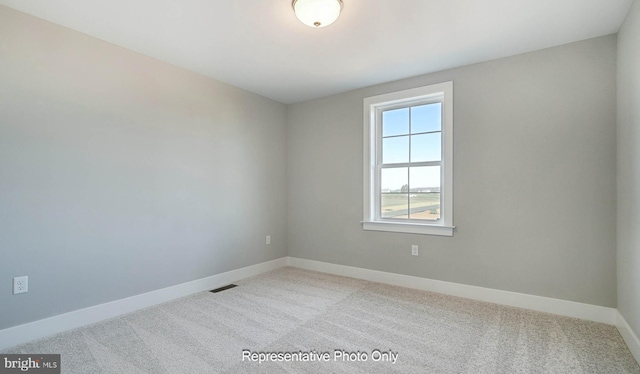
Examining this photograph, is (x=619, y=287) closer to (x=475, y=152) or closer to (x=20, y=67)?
(x=475, y=152)

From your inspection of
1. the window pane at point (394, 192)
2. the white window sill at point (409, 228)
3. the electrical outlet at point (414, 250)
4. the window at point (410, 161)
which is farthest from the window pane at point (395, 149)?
the electrical outlet at point (414, 250)

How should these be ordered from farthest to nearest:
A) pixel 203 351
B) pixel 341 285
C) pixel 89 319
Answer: pixel 341 285
pixel 89 319
pixel 203 351

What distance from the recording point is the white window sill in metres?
3.16

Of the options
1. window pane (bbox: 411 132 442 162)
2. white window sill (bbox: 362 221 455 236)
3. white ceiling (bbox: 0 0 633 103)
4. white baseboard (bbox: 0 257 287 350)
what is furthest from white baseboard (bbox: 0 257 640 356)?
white ceiling (bbox: 0 0 633 103)

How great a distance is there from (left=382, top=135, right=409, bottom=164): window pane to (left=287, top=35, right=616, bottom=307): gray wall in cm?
58

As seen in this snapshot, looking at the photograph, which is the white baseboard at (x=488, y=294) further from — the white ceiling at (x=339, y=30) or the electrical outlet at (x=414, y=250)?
the white ceiling at (x=339, y=30)

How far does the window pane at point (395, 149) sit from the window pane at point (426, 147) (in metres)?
0.09

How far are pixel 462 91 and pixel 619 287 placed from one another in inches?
84.2

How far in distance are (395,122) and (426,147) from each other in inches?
20.6

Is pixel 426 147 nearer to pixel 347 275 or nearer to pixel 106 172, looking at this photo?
pixel 347 275

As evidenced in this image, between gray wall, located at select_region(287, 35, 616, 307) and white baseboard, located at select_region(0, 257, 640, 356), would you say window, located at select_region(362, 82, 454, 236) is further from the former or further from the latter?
white baseboard, located at select_region(0, 257, 640, 356)

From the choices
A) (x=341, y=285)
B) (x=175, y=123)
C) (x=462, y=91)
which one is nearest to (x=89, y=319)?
(x=175, y=123)

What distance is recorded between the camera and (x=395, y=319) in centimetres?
252

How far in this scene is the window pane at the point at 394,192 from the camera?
11.6 feet
